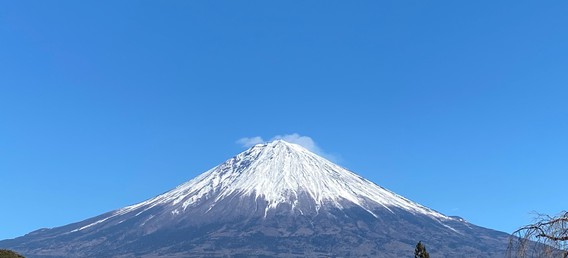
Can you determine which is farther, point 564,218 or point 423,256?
point 423,256

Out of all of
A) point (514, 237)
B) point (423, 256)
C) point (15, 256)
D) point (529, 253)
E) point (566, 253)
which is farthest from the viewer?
point (15, 256)

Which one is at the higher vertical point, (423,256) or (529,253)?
(423,256)

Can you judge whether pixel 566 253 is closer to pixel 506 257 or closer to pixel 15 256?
pixel 506 257

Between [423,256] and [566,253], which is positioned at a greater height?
[423,256]

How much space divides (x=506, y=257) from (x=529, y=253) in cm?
48

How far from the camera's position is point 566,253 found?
374 inches

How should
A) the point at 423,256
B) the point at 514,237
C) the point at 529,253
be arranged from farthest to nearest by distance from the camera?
the point at 423,256, the point at 529,253, the point at 514,237

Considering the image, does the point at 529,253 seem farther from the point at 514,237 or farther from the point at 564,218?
the point at 564,218

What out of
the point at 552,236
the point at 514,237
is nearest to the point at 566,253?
the point at 552,236

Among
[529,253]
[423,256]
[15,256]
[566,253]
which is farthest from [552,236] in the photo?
[15,256]

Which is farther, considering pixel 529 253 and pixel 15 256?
pixel 15 256

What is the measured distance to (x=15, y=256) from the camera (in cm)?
4325

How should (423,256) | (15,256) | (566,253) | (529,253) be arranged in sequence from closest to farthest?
(566,253) → (529,253) → (423,256) → (15,256)

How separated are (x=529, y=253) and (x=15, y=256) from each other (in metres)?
39.8
